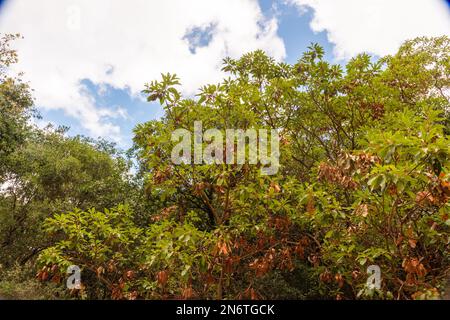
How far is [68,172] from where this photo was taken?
509 inches

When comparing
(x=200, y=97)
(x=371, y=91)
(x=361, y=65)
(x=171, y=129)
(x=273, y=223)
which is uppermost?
(x=361, y=65)

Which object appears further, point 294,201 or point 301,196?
point 294,201

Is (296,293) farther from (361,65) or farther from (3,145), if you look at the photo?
(3,145)

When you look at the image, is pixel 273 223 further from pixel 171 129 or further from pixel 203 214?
pixel 203 214

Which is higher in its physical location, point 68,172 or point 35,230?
point 68,172

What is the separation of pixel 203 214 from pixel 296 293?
3221 millimetres

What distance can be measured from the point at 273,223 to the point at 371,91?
352 centimetres

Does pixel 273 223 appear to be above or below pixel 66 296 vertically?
above

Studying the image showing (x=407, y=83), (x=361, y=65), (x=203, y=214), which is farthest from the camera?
(x=203, y=214)

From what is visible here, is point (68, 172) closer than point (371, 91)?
No

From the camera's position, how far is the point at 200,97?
5758 millimetres
